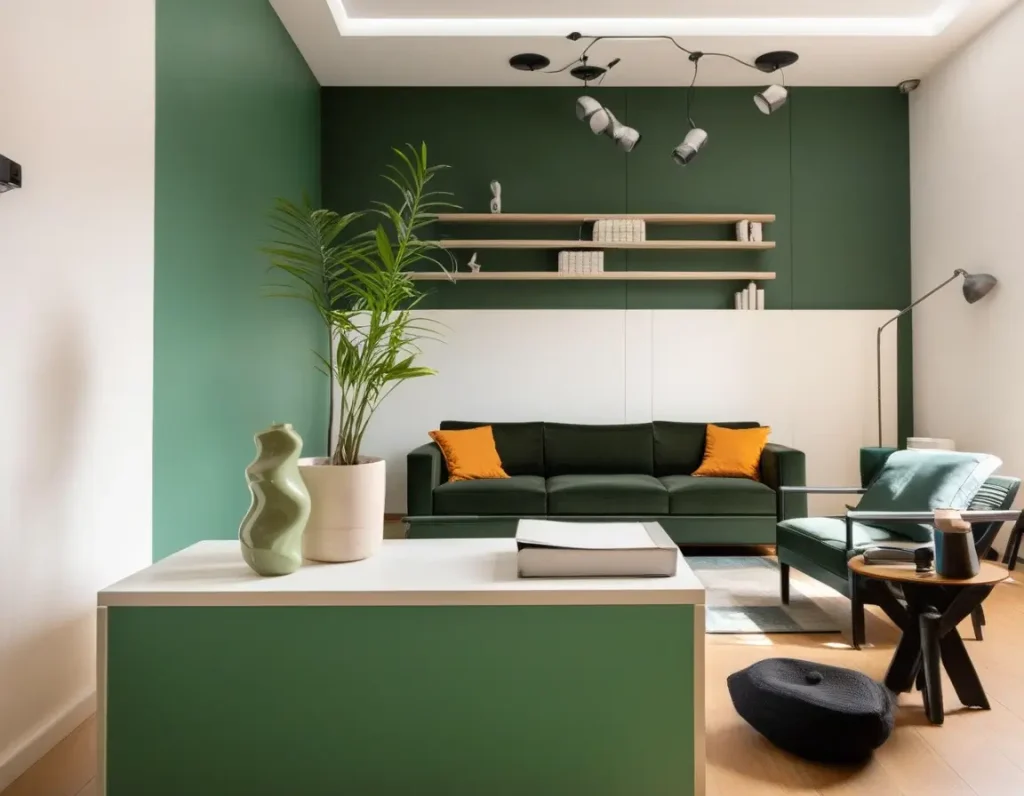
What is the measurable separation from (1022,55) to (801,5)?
4.41ft

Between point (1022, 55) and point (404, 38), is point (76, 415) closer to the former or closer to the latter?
point (404, 38)

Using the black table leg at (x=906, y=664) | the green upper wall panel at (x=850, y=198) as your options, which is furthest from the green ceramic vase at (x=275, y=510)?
the green upper wall panel at (x=850, y=198)

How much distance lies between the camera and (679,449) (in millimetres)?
5535

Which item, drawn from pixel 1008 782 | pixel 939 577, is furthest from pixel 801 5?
pixel 1008 782

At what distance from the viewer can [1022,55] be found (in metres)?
4.75

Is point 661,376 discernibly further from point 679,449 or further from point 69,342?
point 69,342

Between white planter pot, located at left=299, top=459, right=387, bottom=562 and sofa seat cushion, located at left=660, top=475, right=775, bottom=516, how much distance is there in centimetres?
339

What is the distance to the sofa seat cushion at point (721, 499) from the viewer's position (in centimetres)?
487

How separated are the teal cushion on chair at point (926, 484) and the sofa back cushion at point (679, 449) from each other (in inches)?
70.2

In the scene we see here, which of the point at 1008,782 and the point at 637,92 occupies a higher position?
the point at 637,92

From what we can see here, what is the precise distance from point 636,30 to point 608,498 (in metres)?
3.17

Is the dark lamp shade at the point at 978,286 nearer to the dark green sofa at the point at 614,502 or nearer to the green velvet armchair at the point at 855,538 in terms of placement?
the dark green sofa at the point at 614,502

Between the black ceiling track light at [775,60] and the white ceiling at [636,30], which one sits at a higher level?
the white ceiling at [636,30]

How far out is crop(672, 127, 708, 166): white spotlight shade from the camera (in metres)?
5.67
